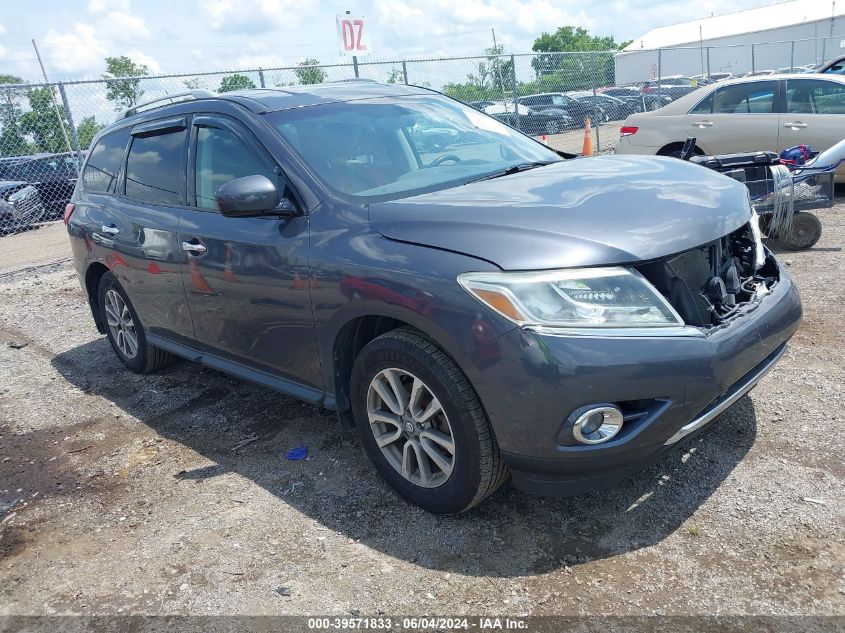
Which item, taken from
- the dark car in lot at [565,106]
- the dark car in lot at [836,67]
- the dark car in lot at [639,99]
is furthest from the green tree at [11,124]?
the dark car in lot at [639,99]

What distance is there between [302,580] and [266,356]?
1.27 metres

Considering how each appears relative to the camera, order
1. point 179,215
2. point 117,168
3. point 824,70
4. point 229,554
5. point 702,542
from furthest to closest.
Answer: point 824,70 → point 117,168 → point 179,215 → point 229,554 → point 702,542

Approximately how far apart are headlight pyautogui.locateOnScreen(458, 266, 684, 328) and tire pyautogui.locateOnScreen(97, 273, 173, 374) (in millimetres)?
→ 3202

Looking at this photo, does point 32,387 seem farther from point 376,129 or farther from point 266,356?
point 376,129

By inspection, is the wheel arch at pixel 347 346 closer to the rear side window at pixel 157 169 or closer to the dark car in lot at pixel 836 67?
the rear side window at pixel 157 169

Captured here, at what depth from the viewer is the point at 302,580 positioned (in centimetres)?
279

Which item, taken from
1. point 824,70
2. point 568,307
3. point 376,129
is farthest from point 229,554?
point 824,70

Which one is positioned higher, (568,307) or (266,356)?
(568,307)

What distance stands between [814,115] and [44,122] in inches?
438

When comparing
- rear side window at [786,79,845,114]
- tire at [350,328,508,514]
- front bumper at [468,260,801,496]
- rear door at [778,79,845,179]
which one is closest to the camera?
front bumper at [468,260,801,496]

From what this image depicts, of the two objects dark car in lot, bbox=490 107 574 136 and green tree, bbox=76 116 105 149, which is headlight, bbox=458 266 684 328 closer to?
green tree, bbox=76 116 105 149

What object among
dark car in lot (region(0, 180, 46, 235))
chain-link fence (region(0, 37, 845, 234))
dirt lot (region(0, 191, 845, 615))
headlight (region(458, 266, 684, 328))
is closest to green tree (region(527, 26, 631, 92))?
chain-link fence (region(0, 37, 845, 234))

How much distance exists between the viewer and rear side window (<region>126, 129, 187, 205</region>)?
13.6 feet

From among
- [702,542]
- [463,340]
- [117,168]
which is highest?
[117,168]
